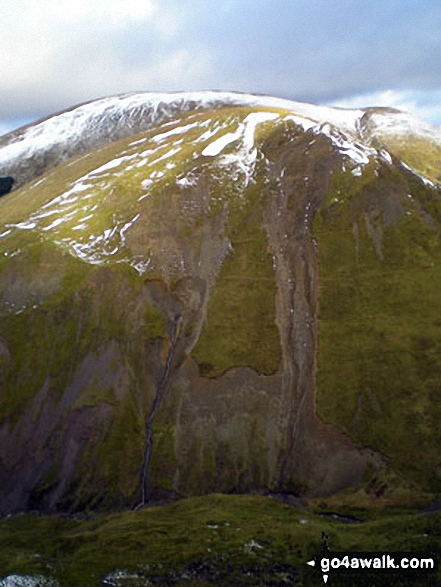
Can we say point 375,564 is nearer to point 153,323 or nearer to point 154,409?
point 154,409

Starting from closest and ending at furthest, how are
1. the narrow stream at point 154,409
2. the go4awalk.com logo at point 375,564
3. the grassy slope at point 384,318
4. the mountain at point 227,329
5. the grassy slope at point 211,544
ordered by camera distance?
the go4awalk.com logo at point 375,564 → the grassy slope at point 211,544 → the narrow stream at point 154,409 → the mountain at point 227,329 → the grassy slope at point 384,318

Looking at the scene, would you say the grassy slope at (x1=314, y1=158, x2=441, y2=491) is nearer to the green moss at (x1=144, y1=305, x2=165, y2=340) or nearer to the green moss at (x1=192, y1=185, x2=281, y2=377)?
the green moss at (x1=192, y1=185, x2=281, y2=377)

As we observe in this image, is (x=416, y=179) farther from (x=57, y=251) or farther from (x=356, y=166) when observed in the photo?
(x=57, y=251)

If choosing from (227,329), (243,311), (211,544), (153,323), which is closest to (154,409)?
(153,323)

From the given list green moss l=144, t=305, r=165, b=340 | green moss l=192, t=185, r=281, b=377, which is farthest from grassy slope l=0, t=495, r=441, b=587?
green moss l=144, t=305, r=165, b=340

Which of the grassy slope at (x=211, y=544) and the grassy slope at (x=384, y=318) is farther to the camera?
the grassy slope at (x=384, y=318)

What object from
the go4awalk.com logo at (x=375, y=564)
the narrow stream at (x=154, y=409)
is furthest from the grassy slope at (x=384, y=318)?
the go4awalk.com logo at (x=375, y=564)

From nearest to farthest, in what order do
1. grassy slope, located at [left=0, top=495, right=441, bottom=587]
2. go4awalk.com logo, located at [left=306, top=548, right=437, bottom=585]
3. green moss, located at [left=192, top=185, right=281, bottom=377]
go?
go4awalk.com logo, located at [left=306, top=548, right=437, bottom=585]
grassy slope, located at [left=0, top=495, right=441, bottom=587]
green moss, located at [left=192, top=185, right=281, bottom=377]

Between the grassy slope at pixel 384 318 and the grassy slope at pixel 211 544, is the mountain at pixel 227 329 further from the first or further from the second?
the grassy slope at pixel 211 544
